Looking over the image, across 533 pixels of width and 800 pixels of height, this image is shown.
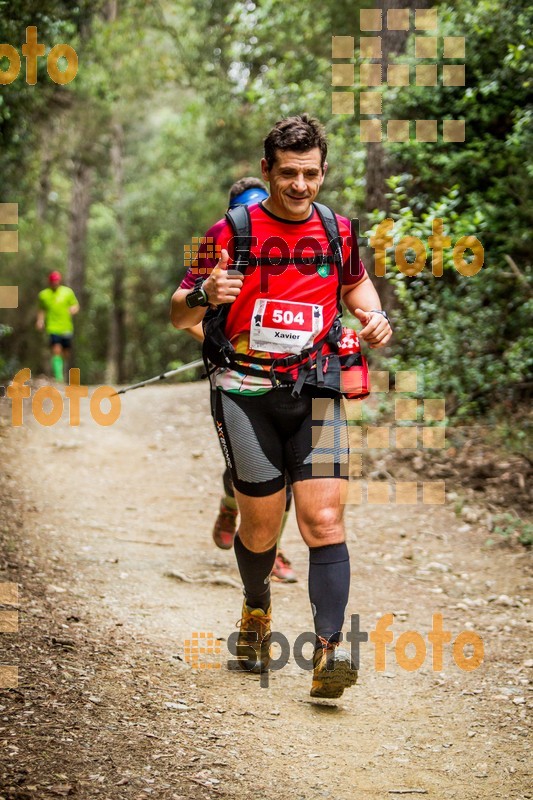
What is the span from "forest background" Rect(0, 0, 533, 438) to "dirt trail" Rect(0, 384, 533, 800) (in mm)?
1855

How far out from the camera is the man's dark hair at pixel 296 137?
346cm

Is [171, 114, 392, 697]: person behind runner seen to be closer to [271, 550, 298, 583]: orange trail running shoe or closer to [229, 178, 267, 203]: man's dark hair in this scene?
[229, 178, 267, 203]: man's dark hair

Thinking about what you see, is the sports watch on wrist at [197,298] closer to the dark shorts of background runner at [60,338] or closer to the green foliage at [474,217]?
the green foliage at [474,217]

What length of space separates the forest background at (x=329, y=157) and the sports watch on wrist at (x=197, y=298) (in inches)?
146

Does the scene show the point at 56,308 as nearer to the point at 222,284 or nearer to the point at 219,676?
the point at 219,676

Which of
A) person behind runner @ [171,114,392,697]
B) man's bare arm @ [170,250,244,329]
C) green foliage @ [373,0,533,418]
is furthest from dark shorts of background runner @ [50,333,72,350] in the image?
man's bare arm @ [170,250,244,329]

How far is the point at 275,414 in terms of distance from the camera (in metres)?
3.54

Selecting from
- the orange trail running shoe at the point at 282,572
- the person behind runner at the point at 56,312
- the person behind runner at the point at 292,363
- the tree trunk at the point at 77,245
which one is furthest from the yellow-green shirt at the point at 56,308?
the person behind runner at the point at 292,363

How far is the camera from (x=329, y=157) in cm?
1075

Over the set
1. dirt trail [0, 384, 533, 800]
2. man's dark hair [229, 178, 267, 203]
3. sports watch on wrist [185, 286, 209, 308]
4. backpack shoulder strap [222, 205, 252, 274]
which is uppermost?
man's dark hair [229, 178, 267, 203]

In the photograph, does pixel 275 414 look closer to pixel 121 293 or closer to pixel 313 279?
pixel 313 279

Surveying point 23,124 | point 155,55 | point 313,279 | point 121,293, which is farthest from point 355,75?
point 121,293

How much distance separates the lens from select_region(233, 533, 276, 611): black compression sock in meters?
3.75

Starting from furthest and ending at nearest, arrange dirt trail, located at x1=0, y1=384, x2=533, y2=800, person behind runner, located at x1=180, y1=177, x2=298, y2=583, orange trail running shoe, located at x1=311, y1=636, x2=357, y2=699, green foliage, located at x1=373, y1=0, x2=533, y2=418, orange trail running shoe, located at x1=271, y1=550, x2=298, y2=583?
green foliage, located at x1=373, y1=0, x2=533, y2=418 < orange trail running shoe, located at x1=271, y1=550, x2=298, y2=583 < person behind runner, located at x1=180, y1=177, x2=298, y2=583 < orange trail running shoe, located at x1=311, y1=636, x2=357, y2=699 < dirt trail, located at x1=0, y1=384, x2=533, y2=800
